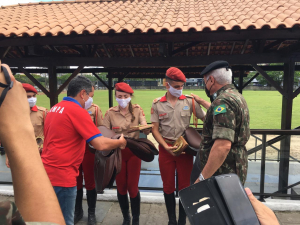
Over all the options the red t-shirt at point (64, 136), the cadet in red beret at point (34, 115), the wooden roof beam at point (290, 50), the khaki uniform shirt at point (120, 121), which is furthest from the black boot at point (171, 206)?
the wooden roof beam at point (290, 50)

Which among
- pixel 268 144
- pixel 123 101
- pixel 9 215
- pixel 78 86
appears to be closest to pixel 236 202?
pixel 9 215

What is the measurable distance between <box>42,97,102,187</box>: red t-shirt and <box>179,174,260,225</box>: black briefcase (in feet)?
4.34

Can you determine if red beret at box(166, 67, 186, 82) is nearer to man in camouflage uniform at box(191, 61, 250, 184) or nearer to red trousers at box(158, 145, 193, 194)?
man in camouflage uniform at box(191, 61, 250, 184)

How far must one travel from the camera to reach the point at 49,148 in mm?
1878

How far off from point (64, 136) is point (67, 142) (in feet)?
0.21

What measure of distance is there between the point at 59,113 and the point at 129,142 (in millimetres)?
861

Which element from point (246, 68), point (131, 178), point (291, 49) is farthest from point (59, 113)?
point (246, 68)

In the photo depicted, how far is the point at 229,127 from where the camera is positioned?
1.61m

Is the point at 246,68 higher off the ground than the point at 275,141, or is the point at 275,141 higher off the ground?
the point at 246,68

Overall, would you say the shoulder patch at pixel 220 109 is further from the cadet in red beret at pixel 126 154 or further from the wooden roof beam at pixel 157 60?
the wooden roof beam at pixel 157 60

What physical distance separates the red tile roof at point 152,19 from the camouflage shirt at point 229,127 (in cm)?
210

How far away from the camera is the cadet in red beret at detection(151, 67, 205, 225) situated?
2.55m

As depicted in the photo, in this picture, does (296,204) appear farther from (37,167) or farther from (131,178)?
(37,167)

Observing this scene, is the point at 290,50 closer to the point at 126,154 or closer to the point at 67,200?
the point at 126,154
